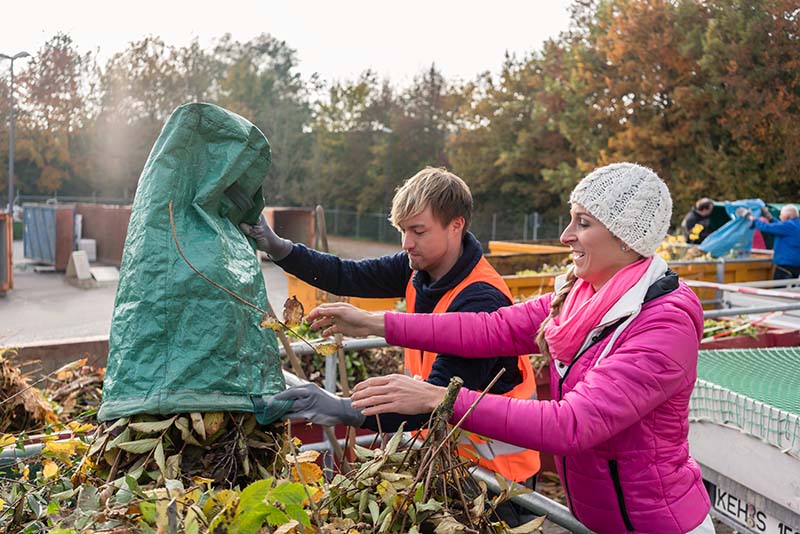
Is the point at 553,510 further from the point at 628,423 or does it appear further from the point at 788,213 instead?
the point at 788,213

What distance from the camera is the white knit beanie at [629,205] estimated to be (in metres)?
1.98

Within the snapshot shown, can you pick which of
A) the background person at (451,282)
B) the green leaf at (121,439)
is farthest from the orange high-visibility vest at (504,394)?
the green leaf at (121,439)

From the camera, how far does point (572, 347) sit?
80.3 inches

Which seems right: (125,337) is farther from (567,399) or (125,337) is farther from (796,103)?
(796,103)

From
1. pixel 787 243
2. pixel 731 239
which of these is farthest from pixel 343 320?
pixel 731 239

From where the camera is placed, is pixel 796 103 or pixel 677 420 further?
pixel 796 103

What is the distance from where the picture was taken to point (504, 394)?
260 centimetres

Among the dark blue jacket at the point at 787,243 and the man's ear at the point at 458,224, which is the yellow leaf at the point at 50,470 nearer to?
the man's ear at the point at 458,224

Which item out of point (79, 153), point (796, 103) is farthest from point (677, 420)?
point (79, 153)

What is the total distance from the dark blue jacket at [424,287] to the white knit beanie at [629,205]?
637mm

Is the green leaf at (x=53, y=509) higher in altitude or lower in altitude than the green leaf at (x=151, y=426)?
lower

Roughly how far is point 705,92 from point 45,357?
21.2 metres

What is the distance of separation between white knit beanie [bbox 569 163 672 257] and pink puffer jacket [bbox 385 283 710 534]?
0.55ft

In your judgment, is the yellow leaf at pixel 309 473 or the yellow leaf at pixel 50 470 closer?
the yellow leaf at pixel 309 473
